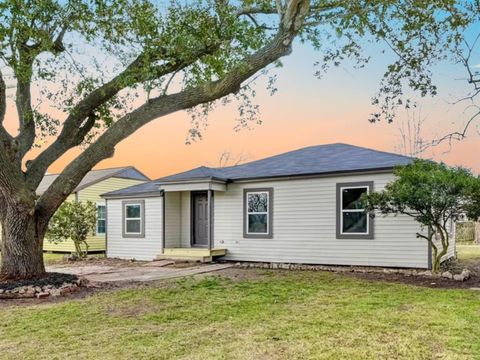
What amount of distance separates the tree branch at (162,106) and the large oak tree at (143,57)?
0.02 m

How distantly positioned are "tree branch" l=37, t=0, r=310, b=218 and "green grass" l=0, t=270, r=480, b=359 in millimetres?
2466

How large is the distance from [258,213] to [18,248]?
6526 millimetres

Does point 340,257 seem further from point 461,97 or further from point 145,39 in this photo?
point 145,39

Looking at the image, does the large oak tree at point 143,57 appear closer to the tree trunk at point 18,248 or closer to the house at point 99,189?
the tree trunk at point 18,248

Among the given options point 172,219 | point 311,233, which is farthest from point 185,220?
point 311,233

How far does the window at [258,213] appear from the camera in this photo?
1285 centimetres

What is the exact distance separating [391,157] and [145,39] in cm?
711

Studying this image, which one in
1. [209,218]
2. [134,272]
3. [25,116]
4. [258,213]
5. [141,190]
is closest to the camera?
[25,116]

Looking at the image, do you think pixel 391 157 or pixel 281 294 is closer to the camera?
pixel 281 294

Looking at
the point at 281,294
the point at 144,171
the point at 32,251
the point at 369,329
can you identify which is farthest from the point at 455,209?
the point at 144,171

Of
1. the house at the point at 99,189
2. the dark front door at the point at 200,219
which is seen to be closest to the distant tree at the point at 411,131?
the dark front door at the point at 200,219

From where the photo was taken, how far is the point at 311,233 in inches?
478

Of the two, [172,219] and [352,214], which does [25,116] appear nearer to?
[172,219]

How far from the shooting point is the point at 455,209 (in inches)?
369
